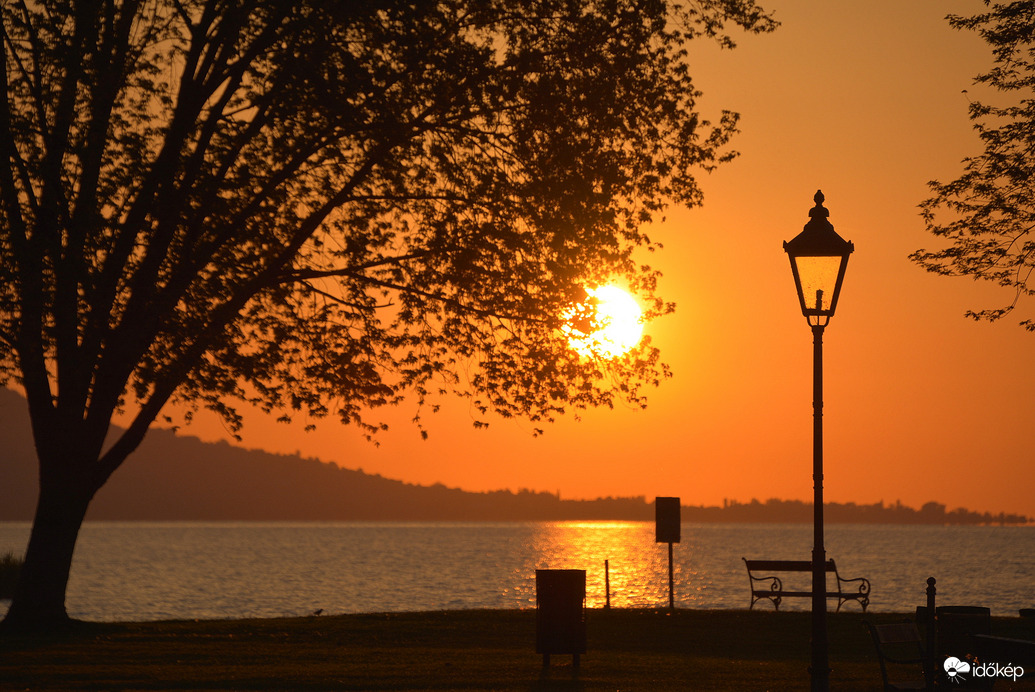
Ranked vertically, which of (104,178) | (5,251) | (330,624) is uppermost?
(104,178)

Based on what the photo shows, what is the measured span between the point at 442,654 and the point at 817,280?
9.00 metres

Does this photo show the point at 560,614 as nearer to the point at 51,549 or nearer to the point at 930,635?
the point at 930,635

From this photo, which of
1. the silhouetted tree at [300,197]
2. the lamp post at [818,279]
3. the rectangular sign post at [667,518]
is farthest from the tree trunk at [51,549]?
the lamp post at [818,279]

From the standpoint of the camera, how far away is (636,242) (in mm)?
20141

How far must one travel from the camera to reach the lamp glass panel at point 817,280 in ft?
39.2

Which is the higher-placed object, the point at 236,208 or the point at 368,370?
the point at 236,208

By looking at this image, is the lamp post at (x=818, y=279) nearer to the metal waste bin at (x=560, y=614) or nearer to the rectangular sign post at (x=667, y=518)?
the metal waste bin at (x=560, y=614)

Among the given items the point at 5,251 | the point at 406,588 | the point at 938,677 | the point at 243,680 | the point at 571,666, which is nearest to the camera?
the point at 938,677

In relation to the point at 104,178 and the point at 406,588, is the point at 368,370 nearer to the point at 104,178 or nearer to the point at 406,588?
the point at 104,178

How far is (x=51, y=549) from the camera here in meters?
21.2

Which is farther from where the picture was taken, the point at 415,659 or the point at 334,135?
the point at 334,135

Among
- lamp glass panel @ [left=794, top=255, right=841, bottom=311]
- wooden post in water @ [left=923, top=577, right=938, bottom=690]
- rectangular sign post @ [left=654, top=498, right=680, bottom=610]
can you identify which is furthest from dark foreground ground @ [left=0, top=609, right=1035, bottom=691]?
lamp glass panel @ [left=794, top=255, right=841, bottom=311]

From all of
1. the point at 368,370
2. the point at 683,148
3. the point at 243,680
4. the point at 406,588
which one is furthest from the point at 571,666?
the point at 406,588

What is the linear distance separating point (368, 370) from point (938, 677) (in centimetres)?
1161
